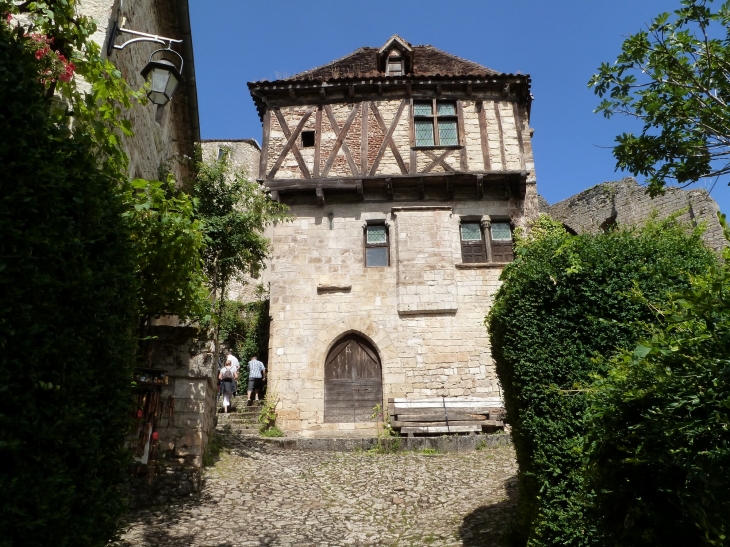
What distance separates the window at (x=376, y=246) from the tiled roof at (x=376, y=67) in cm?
382

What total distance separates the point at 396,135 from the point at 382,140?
368mm

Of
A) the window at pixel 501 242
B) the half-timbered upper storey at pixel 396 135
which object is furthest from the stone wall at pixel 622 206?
the window at pixel 501 242

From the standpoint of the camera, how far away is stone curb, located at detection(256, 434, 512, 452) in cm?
938

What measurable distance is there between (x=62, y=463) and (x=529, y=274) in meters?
3.59

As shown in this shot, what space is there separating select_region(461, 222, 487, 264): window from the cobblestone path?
200 inches

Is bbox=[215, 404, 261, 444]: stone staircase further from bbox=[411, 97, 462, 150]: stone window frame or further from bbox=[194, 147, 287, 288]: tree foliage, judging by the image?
bbox=[411, 97, 462, 150]: stone window frame

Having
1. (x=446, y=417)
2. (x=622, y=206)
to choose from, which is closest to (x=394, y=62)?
(x=446, y=417)

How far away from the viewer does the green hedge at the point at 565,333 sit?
414 centimetres

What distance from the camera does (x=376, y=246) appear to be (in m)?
12.9

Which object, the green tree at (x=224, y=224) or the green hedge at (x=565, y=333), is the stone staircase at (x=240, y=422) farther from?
the green hedge at (x=565, y=333)

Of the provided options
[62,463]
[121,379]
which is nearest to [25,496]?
[62,463]

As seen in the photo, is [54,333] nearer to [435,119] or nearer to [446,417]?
[446,417]

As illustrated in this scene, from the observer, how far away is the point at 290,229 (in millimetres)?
12914

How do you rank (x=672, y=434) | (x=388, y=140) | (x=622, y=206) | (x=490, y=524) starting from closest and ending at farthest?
(x=672, y=434)
(x=490, y=524)
(x=388, y=140)
(x=622, y=206)
